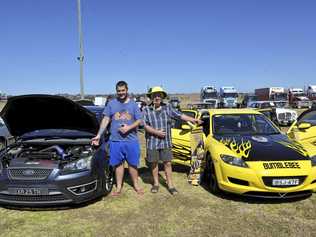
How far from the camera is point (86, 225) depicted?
516 centimetres

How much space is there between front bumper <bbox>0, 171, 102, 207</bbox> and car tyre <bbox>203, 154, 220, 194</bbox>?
2.21 m

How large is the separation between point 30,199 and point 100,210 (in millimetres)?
1021

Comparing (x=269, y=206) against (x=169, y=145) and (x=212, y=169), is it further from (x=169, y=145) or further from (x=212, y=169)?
(x=169, y=145)

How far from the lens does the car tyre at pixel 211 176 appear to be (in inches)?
257

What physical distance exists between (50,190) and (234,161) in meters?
2.82

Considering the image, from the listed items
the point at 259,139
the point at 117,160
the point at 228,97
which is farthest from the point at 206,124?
the point at 228,97

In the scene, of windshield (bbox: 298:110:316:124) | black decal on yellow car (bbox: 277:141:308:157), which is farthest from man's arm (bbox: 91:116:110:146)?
windshield (bbox: 298:110:316:124)

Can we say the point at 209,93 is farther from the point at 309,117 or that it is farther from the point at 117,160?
the point at 117,160

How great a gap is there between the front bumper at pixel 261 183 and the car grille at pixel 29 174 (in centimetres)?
275

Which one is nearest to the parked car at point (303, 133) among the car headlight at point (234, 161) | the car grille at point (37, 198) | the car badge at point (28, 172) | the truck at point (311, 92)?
the car headlight at point (234, 161)

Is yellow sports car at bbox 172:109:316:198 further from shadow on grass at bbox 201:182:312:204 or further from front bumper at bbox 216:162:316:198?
shadow on grass at bbox 201:182:312:204

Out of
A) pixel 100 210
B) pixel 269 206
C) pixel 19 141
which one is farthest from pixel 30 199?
pixel 269 206

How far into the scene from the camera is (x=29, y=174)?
18.2 ft

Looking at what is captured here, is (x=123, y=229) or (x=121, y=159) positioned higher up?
(x=121, y=159)
